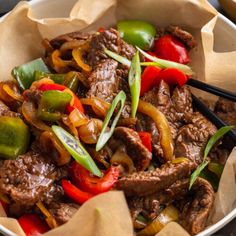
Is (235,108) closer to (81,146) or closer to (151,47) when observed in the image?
(151,47)

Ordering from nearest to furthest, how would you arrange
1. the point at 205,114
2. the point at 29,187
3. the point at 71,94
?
the point at 29,187 < the point at 71,94 < the point at 205,114

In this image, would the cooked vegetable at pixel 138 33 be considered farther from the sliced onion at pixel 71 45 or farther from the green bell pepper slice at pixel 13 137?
the green bell pepper slice at pixel 13 137

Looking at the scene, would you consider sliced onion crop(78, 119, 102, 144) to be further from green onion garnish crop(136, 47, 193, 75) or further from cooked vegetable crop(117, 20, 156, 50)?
cooked vegetable crop(117, 20, 156, 50)

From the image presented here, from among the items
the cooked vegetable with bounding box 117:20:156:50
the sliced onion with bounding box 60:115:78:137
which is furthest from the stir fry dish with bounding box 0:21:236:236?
the cooked vegetable with bounding box 117:20:156:50

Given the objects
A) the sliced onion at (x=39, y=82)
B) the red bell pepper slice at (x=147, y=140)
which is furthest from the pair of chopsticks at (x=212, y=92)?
the sliced onion at (x=39, y=82)

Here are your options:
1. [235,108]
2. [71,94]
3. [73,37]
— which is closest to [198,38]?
[235,108]

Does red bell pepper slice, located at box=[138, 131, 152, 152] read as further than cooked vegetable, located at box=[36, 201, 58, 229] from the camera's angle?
Yes
